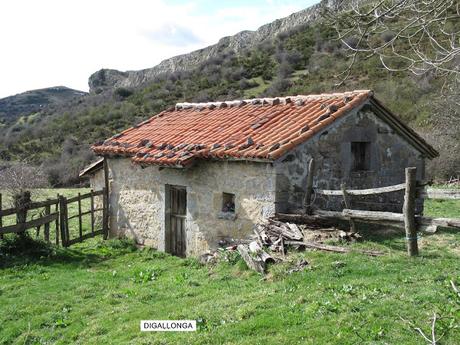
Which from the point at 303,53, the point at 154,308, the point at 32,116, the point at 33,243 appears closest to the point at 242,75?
the point at 303,53

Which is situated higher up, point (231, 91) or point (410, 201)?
point (231, 91)

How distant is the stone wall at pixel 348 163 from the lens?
988 cm

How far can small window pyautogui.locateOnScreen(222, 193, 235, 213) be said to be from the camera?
10867 mm

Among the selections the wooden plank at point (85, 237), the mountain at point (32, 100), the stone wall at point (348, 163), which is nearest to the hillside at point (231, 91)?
the mountain at point (32, 100)

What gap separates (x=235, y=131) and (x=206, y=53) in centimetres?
5437

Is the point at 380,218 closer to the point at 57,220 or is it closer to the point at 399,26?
the point at 399,26

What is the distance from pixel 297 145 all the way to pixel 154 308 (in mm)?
4369

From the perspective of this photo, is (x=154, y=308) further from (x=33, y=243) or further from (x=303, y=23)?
(x=303, y=23)

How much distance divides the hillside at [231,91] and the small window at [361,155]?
14.2 meters

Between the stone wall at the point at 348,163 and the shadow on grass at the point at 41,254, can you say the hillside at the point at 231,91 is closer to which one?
the stone wall at the point at 348,163

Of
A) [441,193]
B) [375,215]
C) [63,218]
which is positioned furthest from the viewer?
[63,218]

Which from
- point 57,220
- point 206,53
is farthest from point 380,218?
point 206,53

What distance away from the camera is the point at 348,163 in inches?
429

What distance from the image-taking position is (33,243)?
36.6 feet
